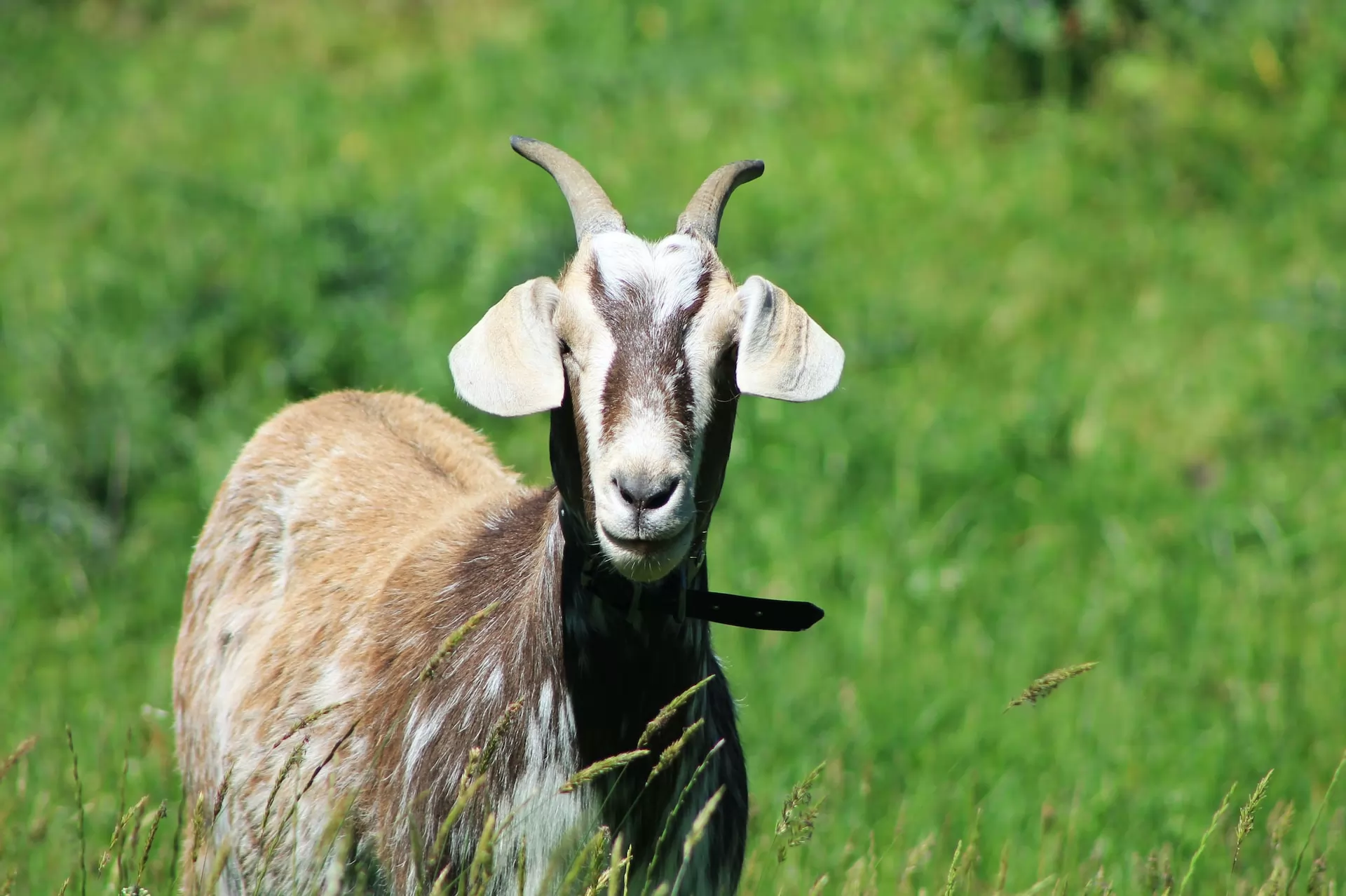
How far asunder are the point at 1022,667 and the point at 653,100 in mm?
5579

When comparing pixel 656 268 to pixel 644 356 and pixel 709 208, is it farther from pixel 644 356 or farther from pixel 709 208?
pixel 709 208

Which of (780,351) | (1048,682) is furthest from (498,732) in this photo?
(1048,682)

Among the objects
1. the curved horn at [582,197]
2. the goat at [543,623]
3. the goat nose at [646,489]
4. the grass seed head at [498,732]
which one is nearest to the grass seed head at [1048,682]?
the goat at [543,623]

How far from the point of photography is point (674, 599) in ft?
9.30

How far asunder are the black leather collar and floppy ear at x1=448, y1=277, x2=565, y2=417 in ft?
1.21

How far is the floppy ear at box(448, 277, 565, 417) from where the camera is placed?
2.51m

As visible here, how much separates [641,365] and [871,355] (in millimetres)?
4592

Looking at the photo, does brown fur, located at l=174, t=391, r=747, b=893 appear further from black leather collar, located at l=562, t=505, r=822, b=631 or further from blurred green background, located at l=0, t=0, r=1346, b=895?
blurred green background, located at l=0, t=0, r=1346, b=895

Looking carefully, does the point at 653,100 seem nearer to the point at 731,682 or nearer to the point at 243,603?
the point at 731,682

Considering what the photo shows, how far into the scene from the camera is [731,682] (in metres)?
5.07

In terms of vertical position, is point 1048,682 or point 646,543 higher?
point 646,543

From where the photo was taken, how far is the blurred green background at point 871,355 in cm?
464

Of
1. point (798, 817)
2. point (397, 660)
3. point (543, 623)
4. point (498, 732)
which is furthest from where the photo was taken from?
point (397, 660)

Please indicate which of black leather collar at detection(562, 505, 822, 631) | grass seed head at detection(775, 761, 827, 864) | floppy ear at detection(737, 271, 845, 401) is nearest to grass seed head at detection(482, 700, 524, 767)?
black leather collar at detection(562, 505, 822, 631)
